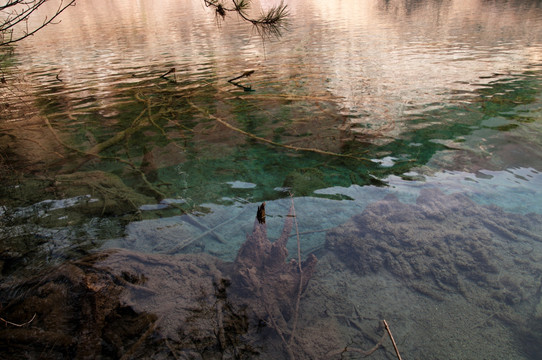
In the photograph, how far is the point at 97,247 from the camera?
2.80 m

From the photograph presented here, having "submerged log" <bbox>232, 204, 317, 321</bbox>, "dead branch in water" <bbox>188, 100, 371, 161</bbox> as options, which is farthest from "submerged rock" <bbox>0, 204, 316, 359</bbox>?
"dead branch in water" <bbox>188, 100, 371, 161</bbox>

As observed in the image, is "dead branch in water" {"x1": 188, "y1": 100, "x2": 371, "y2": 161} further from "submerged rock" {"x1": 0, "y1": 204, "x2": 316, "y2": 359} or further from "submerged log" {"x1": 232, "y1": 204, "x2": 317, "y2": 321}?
"submerged rock" {"x1": 0, "y1": 204, "x2": 316, "y2": 359}

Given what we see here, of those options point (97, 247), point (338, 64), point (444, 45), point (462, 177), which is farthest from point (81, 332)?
point (444, 45)

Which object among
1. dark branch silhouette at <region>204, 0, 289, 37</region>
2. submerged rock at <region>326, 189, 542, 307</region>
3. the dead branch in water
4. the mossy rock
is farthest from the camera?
the dead branch in water

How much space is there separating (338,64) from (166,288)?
876 cm

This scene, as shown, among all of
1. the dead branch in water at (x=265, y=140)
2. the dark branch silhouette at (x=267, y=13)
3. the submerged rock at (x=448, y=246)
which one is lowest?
the submerged rock at (x=448, y=246)

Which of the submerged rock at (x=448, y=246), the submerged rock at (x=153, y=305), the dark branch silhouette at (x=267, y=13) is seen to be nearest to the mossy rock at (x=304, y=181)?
the submerged rock at (x=448, y=246)

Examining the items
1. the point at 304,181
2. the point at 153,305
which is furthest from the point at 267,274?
the point at 304,181

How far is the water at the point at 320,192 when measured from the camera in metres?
2.20

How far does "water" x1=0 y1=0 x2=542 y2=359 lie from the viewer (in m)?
2.20

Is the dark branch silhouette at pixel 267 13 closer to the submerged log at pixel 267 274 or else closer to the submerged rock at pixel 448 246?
the submerged rock at pixel 448 246

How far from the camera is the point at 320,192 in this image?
11.8 ft

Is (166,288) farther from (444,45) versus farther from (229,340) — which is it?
(444,45)

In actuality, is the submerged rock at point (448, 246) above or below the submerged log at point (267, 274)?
below
